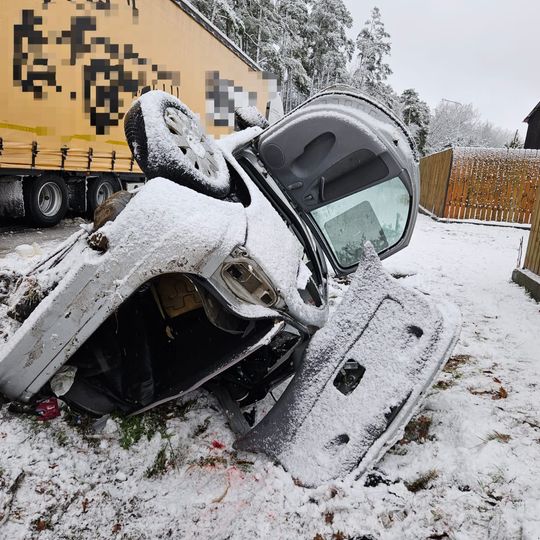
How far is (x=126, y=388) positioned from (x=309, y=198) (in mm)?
1812

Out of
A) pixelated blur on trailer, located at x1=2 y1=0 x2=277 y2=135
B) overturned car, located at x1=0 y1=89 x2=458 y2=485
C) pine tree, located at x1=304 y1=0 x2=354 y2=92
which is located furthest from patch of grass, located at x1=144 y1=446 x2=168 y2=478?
pine tree, located at x1=304 y1=0 x2=354 y2=92

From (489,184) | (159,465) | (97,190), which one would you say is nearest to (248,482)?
(159,465)

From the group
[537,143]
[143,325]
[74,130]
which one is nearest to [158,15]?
[74,130]

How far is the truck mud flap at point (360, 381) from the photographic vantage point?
1843 millimetres

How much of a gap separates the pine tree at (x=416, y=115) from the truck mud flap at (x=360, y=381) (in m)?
33.4

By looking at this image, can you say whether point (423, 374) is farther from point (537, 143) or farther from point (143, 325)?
point (537, 143)

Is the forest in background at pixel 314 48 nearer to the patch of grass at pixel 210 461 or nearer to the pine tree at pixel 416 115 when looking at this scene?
the pine tree at pixel 416 115

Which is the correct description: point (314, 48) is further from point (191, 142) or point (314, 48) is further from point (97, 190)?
point (191, 142)

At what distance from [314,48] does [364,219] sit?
41.1 m

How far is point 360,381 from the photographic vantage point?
202cm

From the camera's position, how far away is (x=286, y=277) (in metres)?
1.94

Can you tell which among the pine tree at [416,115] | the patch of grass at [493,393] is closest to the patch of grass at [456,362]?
the patch of grass at [493,393]

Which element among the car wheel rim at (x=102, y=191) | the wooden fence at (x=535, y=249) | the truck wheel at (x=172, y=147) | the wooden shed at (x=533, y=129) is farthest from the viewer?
the wooden shed at (x=533, y=129)

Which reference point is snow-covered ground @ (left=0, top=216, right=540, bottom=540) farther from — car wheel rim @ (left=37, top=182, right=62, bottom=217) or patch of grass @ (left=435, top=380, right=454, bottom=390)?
car wheel rim @ (left=37, top=182, right=62, bottom=217)
